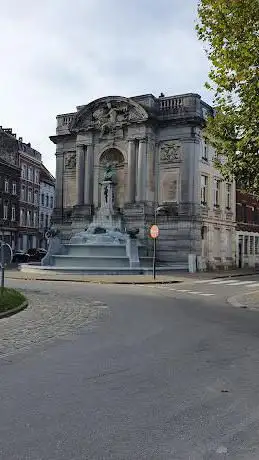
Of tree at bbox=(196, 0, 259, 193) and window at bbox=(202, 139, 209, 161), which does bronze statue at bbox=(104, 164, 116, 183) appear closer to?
window at bbox=(202, 139, 209, 161)

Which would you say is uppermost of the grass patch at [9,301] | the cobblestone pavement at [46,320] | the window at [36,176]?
the window at [36,176]

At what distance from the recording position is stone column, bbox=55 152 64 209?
46.4 m

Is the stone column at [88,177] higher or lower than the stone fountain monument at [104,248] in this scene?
higher

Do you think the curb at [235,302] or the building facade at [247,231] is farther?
the building facade at [247,231]

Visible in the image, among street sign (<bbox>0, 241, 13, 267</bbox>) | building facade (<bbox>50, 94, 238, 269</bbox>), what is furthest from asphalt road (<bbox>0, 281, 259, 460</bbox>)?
building facade (<bbox>50, 94, 238, 269</bbox>)

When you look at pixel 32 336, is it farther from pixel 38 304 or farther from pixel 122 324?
pixel 38 304

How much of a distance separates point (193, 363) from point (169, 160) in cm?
3390

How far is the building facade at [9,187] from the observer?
61906 mm

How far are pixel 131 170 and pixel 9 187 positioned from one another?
27.8 m

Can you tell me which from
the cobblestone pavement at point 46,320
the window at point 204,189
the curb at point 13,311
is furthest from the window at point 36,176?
the curb at point 13,311

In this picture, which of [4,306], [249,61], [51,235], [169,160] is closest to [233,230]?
[169,160]

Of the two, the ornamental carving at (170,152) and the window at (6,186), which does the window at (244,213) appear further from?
the window at (6,186)

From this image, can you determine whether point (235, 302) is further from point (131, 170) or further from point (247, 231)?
point (247, 231)

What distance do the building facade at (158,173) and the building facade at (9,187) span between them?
19.6 metres
